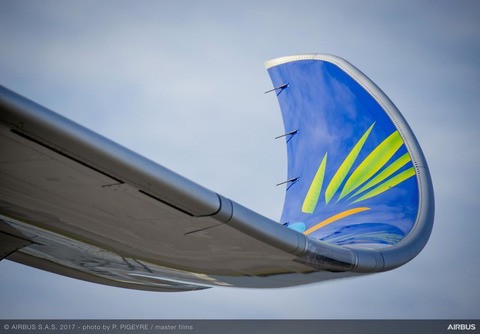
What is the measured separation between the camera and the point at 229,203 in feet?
18.2

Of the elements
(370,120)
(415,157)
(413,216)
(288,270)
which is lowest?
(288,270)

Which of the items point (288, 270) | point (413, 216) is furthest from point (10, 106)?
point (413, 216)

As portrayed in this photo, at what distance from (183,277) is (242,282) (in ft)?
2.41

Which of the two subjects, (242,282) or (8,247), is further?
(242,282)

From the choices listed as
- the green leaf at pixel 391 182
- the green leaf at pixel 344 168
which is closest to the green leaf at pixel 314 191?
the green leaf at pixel 344 168

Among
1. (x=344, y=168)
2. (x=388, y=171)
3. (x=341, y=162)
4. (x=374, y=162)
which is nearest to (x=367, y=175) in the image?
(x=374, y=162)

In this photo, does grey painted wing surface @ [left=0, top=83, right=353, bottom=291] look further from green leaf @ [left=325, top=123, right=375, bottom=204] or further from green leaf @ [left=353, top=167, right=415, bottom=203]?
green leaf @ [left=325, top=123, right=375, bottom=204]

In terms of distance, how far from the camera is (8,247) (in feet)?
23.8

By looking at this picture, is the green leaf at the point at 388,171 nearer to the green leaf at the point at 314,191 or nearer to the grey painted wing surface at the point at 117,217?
the green leaf at the point at 314,191

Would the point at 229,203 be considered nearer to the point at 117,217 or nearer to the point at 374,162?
the point at 117,217

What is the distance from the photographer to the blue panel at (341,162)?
984 centimetres

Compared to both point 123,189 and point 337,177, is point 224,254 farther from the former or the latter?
point 337,177

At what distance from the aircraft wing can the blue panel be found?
0.02 metres

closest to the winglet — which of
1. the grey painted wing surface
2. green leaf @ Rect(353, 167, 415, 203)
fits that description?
green leaf @ Rect(353, 167, 415, 203)
